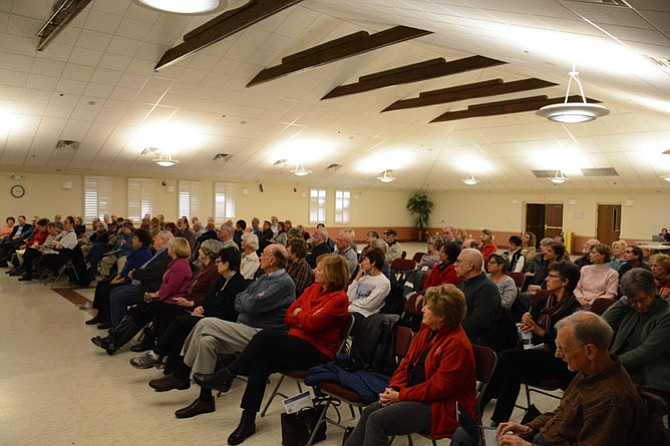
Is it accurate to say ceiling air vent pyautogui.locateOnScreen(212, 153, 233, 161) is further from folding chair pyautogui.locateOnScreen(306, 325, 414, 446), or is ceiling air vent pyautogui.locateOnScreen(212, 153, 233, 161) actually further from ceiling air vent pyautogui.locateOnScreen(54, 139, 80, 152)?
folding chair pyautogui.locateOnScreen(306, 325, 414, 446)

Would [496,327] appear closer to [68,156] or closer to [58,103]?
[58,103]

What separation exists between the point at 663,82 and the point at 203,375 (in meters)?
5.06

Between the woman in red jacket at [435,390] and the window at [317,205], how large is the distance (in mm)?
18478

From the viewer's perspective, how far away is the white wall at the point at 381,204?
15.3 metres

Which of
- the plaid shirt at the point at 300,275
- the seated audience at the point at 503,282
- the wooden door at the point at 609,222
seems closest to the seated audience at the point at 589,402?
the seated audience at the point at 503,282

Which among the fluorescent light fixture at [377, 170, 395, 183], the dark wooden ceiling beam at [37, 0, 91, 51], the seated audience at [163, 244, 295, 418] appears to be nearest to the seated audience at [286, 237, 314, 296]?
the seated audience at [163, 244, 295, 418]

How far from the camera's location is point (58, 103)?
1082cm

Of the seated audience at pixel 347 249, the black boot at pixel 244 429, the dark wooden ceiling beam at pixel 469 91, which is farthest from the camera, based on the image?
the dark wooden ceiling beam at pixel 469 91

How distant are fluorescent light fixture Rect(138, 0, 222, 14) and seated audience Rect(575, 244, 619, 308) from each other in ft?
14.4

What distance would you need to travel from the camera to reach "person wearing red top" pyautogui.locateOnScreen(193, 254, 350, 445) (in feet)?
11.3

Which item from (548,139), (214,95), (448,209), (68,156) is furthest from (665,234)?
(68,156)

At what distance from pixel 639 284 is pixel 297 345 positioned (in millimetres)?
2181

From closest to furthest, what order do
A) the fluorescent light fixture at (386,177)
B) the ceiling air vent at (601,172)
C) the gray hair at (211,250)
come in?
the gray hair at (211,250) → the ceiling air vent at (601,172) → the fluorescent light fixture at (386,177)

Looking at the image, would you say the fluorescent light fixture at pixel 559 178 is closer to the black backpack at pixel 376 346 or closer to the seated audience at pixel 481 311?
the seated audience at pixel 481 311
